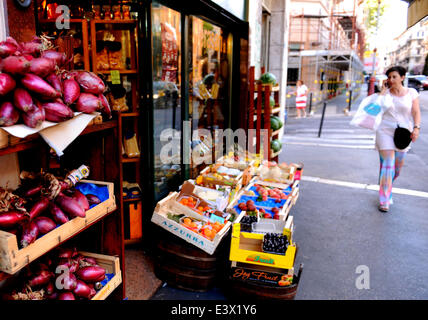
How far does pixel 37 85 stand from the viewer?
1.68m

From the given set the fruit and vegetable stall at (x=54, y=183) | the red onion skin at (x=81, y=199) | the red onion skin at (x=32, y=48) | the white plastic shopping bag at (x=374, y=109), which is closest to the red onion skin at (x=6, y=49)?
the fruit and vegetable stall at (x=54, y=183)

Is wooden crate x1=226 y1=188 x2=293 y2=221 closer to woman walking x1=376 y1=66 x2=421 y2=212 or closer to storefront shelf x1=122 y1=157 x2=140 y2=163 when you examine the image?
storefront shelf x1=122 y1=157 x2=140 y2=163

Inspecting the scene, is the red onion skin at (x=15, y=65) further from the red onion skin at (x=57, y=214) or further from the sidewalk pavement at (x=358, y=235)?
the sidewalk pavement at (x=358, y=235)

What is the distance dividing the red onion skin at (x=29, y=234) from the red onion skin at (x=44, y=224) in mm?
41

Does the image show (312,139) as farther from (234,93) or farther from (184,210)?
(184,210)

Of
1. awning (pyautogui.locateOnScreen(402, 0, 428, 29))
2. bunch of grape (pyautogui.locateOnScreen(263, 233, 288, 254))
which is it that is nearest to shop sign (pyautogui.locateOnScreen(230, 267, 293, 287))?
bunch of grape (pyautogui.locateOnScreen(263, 233, 288, 254))

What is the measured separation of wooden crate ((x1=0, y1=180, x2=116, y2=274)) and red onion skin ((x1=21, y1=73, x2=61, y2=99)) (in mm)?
685

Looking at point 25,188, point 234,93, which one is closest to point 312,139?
point 234,93

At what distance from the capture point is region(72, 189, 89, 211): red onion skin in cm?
215

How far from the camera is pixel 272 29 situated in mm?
9641

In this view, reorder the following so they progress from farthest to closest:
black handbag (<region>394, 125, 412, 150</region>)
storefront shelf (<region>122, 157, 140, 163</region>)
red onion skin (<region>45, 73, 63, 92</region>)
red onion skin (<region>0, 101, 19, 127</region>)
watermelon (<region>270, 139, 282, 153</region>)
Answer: watermelon (<region>270, 139, 282, 153</region>) → black handbag (<region>394, 125, 412, 150</region>) → storefront shelf (<region>122, 157, 140, 163</region>) → red onion skin (<region>45, 73, 63, 92</region>) → red onion skin (<region>0, 101, 19, 127</region>)

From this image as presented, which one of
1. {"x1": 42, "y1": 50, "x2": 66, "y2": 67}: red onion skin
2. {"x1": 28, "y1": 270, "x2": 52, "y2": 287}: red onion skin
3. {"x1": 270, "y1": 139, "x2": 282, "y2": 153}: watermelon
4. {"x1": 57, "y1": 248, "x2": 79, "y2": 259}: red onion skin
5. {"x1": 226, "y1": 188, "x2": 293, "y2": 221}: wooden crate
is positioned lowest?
{"x1": 226, "y1": 188, "x2": 293, "y2": 221}: wooden crate

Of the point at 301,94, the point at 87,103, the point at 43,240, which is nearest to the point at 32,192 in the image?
the point at 43,240

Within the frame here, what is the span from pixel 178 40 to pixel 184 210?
226 centimetres
